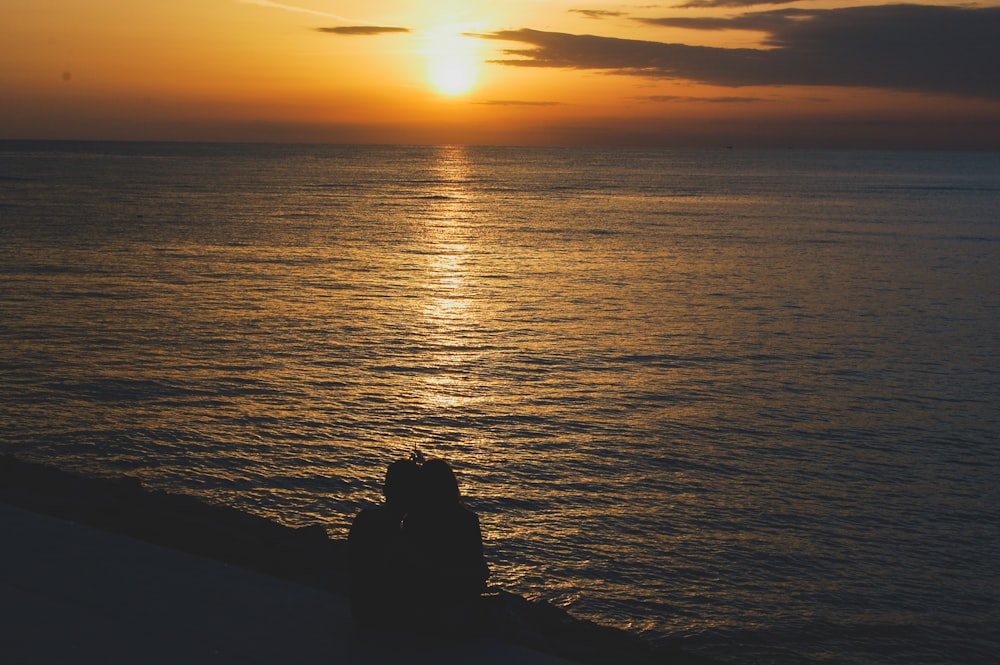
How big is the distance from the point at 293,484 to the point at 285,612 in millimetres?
8493

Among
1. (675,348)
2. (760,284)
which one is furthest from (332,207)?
(675,348)

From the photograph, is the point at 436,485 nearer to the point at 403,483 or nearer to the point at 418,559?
the point at 403,483

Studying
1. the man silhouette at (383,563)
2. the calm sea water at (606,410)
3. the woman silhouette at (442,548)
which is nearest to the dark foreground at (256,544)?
the woman silhouette at (442,548)

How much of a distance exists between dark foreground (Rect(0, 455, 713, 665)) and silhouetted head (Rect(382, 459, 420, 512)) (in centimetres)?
106

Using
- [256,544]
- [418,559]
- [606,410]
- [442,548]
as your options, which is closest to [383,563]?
[418,559]

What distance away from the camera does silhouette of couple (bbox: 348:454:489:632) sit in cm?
668

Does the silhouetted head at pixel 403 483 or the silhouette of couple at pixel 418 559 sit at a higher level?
the silhouetted head at pixel 403 483

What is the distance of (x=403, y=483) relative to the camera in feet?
22.4

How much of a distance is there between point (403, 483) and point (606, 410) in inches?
549

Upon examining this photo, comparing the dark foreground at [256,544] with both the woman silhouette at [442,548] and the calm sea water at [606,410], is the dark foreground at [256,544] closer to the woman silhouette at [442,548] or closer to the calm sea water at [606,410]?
the woman silhouette at [442,548]

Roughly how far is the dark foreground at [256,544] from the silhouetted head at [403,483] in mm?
1059

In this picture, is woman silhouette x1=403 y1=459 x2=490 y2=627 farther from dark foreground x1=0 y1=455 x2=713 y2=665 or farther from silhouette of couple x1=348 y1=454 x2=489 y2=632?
dark foreground x1=0 y1=455 x2=713 y2=665

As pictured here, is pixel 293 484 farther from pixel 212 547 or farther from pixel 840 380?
pixel 840 380

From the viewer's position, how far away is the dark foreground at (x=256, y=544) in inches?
330
